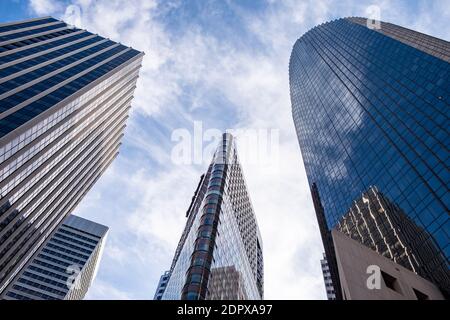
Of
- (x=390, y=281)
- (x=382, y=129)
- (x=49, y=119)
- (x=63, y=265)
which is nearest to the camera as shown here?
(x=390, y=281)

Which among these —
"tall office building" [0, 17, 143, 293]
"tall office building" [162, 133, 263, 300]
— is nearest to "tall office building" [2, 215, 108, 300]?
"tall office building" [0, 17, 143, 293]

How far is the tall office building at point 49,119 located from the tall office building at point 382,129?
64599mm

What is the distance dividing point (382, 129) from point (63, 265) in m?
133

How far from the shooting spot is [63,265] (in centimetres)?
13612

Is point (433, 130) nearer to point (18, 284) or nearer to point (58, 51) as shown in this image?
point (58, 51)

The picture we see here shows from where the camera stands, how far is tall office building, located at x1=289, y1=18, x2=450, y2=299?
48.3 metres

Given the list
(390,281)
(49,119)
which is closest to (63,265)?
(49,119)

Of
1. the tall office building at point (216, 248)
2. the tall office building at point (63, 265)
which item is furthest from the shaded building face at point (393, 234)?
the tall office building at point (63, 265)

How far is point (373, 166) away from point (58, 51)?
3307 inches

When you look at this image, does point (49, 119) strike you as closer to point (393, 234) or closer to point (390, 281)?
point (390, 281)

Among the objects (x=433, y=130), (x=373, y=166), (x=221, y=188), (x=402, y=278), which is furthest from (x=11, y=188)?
(x=433, y=130)

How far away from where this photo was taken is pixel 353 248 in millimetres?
37094

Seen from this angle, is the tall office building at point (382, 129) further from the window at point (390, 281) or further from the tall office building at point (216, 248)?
the tall office building at point (216, 248)

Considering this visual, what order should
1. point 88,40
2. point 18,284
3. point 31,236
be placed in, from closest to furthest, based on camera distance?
1. point 31,236
2. point 88,40
3. point 18,284
